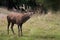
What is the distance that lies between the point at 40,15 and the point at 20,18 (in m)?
7.39

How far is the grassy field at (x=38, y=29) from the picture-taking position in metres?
9.94

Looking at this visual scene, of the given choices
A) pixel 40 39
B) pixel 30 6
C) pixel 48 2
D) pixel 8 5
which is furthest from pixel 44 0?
pixel 8 5

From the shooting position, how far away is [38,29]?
12.4m

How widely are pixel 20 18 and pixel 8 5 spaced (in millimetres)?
13458

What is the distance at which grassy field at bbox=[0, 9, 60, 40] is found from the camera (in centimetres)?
994

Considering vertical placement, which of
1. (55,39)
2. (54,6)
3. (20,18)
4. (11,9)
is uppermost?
(54,6)

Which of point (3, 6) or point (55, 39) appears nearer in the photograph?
point (55, 39)

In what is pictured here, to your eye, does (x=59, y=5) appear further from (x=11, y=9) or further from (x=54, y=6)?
(x=11, y=9)

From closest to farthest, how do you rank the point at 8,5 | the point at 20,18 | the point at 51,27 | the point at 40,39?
1. the point at 40,39
2. the point at 20,18
3. the point at 51,27
4. the point at 8,5

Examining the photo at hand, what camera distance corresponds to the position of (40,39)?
9.52m

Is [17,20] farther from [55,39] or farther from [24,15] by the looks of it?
[55,39]

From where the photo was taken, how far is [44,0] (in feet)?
13.0

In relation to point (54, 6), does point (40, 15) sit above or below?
below

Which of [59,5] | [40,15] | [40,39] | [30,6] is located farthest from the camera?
[30,6]
